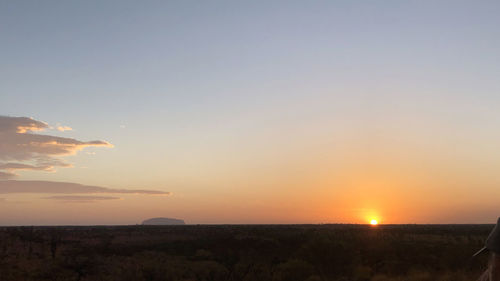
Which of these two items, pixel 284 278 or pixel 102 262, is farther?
pixel 102 262

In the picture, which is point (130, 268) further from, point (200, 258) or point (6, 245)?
point (6, 245)

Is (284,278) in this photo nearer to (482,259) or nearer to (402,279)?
(402,279)

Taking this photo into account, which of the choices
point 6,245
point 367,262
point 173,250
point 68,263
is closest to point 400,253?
point 367,262

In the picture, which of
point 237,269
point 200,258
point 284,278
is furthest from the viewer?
point 200,258

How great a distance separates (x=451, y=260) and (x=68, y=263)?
Result: 23.0 metres

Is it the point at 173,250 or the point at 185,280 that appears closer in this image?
the point at 185,280

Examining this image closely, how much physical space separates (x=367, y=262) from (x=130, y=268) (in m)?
14.3

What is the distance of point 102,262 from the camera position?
32.0 metres

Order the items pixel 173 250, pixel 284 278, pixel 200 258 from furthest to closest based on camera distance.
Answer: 1. pixel 173 250
2. pixel 200 258
3. pixel 284 278

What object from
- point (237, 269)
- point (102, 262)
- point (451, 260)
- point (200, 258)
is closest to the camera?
point (237, 269)

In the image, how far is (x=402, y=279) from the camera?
22.3 meters

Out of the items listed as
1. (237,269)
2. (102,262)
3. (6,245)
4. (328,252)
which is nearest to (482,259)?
(328,252)

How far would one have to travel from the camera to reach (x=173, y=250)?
42.2 meters

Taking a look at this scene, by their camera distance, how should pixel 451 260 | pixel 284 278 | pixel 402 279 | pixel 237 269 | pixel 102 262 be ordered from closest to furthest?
1. pixel 402 279
2. pixel 284 278
3. pixel 237 269
4. pixel 451 260
5. pixel 102 262
